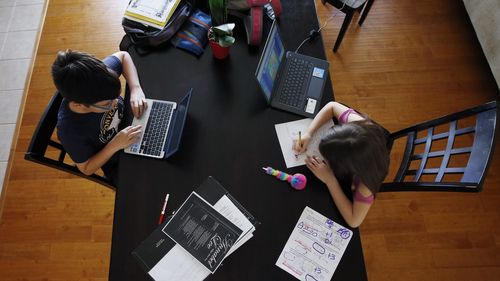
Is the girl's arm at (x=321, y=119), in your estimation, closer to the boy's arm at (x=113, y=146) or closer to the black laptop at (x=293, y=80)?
the black laptop at (x=293, y=80)

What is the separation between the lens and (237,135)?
1330mm

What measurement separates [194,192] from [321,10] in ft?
6.28

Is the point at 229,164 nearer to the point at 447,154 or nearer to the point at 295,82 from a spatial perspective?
the point at 295,82

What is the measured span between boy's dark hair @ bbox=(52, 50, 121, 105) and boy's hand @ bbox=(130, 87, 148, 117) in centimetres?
17

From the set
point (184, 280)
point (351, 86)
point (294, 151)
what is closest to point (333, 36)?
point (351, 86)

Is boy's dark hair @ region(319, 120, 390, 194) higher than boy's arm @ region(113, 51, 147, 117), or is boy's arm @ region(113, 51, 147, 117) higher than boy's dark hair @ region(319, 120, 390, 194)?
boy's dark hair @ region(319, 120, 390, 194)

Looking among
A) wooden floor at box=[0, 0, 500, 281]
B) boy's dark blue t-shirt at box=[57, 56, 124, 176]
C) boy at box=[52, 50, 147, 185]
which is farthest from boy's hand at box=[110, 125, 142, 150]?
wooden floor at box=[0, 0, 500, 281]

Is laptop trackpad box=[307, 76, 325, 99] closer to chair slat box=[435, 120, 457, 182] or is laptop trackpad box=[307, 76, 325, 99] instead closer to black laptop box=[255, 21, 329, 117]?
black laptop box=[255, 21, 329, 117]

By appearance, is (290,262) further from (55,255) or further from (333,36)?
(333,36)

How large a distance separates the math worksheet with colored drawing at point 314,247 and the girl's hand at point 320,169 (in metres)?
0.13

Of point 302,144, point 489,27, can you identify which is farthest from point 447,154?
point 489,27

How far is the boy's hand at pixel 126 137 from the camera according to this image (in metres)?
1.29

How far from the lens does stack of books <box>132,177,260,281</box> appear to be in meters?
1.12

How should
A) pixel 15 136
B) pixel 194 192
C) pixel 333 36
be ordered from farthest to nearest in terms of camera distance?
1. pixel 333 36
2. pixel 15 136
3. pixel 194 192
